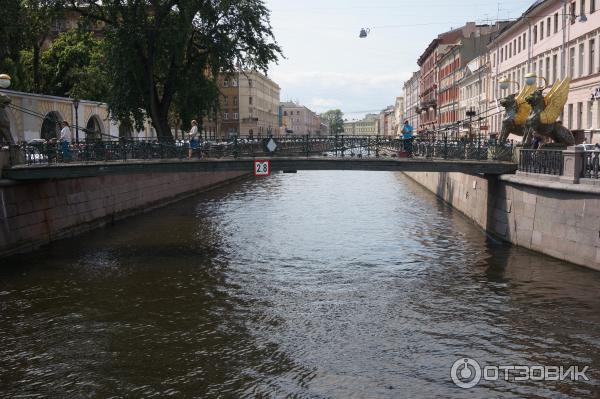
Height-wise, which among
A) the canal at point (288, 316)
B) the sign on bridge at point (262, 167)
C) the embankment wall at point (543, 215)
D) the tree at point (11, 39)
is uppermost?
the tree at point (11, 39)

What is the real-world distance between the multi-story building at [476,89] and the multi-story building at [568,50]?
9.32 m

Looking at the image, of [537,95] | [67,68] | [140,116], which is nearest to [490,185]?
[537,95]

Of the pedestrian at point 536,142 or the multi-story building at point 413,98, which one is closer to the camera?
the pedestrian at point 536,142

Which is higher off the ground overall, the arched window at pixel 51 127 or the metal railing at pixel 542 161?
the arched window at pixel 51 127

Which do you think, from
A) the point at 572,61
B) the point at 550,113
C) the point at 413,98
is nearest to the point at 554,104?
the point at 550,113

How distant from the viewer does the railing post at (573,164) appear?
1858 centimetres

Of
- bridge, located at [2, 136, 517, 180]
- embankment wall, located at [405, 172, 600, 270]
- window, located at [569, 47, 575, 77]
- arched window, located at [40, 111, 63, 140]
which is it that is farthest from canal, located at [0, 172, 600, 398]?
window, located at [569, 47, 575, 77]

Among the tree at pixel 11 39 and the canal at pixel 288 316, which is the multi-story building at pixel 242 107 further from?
the canal at pixel 288 316

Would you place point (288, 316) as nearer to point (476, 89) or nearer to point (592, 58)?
point (592, 58)

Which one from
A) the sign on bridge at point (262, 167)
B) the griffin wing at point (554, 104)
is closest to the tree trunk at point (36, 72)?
the sign on bridge at point (262, 167)

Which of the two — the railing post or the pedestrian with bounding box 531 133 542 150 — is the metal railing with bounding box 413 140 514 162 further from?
the railing post

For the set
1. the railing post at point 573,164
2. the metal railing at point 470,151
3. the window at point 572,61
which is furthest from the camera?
the window at point 572,61

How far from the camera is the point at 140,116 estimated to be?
3572 centimetres

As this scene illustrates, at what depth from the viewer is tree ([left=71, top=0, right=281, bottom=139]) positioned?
108 feet
